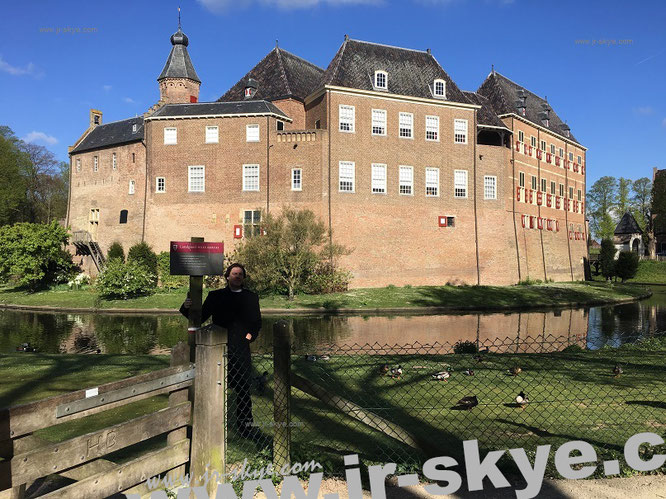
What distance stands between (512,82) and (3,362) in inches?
1670

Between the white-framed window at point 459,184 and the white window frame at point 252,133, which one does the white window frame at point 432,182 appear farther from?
the white window frame at point 252,133

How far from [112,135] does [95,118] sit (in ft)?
25.7

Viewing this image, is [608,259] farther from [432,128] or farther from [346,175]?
[346,175]

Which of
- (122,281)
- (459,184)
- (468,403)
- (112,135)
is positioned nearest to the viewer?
(468,403)

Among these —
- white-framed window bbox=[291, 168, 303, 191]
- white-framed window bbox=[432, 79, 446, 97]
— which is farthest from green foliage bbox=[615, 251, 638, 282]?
white-framed window bbox=[291, 168, 303, 191]

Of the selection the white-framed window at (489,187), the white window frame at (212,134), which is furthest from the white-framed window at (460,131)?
the white window frame at (212,134)

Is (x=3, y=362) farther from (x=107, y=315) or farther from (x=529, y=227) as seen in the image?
(x=529, y=227)

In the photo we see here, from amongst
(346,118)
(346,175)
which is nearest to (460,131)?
(346,118)

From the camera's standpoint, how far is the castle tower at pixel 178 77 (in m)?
36.9

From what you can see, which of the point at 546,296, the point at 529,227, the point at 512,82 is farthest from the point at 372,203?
the point at 512,82

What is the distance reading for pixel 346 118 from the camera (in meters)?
31.4

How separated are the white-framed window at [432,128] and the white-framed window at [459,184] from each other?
2661 millimetres

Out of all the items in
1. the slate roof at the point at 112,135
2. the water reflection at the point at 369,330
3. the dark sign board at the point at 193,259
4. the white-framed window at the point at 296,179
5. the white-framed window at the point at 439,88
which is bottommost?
the water reflection at the point at 369,330

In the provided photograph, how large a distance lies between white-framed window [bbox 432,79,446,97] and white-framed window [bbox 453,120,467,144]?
A: 207cm
